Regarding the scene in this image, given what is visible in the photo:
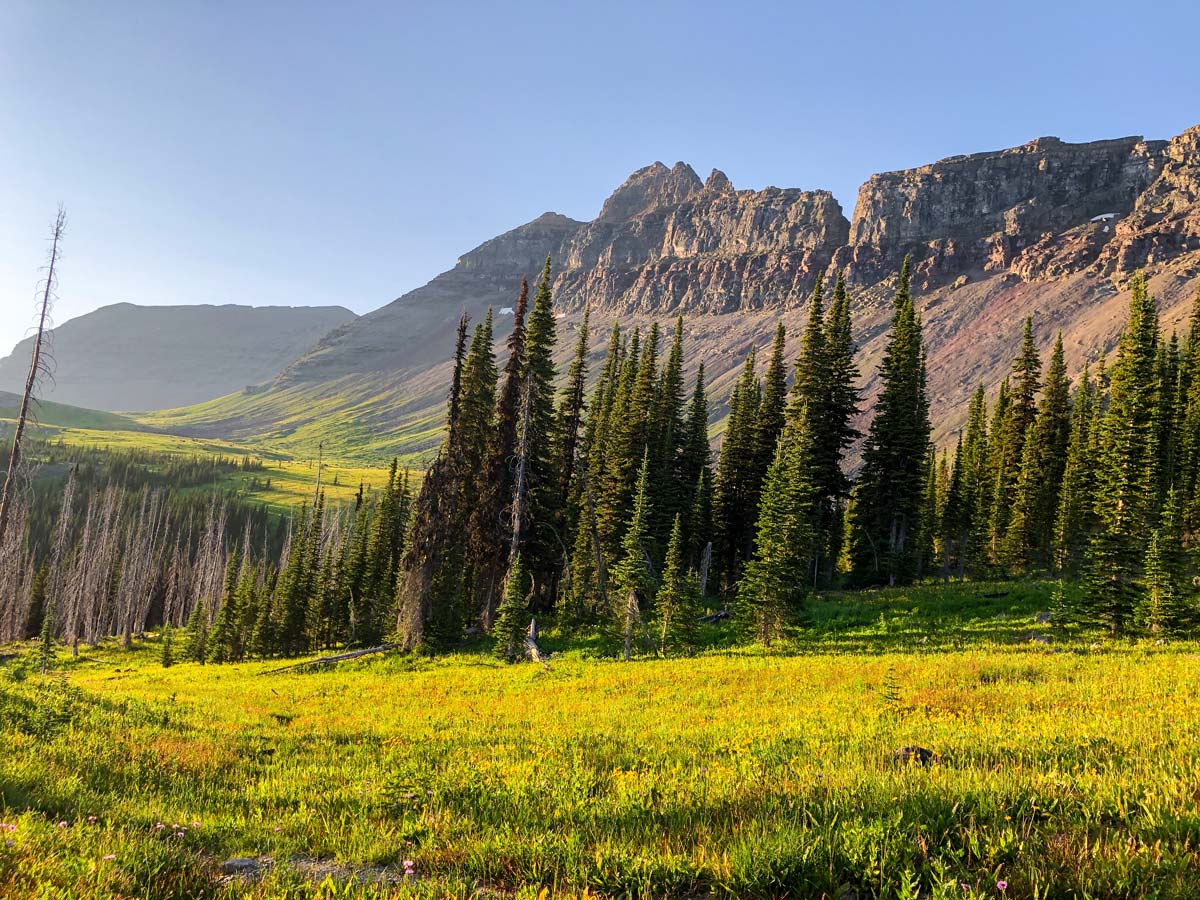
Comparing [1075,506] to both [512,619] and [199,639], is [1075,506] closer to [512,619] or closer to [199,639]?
[512,619]

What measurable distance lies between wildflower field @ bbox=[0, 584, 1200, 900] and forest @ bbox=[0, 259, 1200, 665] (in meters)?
11.5

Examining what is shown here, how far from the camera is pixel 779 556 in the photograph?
91.4 ft

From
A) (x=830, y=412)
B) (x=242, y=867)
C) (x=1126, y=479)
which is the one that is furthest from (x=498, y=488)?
(x=1126, y=479)

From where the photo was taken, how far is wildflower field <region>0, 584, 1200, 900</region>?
427cm

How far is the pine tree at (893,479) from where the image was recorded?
134ft

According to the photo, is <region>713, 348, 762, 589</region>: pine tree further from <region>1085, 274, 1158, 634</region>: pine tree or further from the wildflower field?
the wildflower field

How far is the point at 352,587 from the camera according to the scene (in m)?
51.2

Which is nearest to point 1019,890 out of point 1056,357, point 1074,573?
point 1074,573

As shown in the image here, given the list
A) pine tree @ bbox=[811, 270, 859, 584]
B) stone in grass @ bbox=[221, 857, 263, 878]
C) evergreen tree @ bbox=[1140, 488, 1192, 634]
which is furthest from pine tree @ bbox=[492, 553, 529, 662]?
evergreen tree @ bbox=[1140, 488, 1192, 634]

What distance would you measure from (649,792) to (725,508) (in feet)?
140

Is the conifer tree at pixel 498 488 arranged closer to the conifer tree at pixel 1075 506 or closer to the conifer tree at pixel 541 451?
the conifer tree at pixel 541 451

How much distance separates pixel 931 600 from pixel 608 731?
76.9 feet

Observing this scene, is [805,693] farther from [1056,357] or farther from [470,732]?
[1056,357]

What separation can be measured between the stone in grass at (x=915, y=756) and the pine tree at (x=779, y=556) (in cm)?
1954
